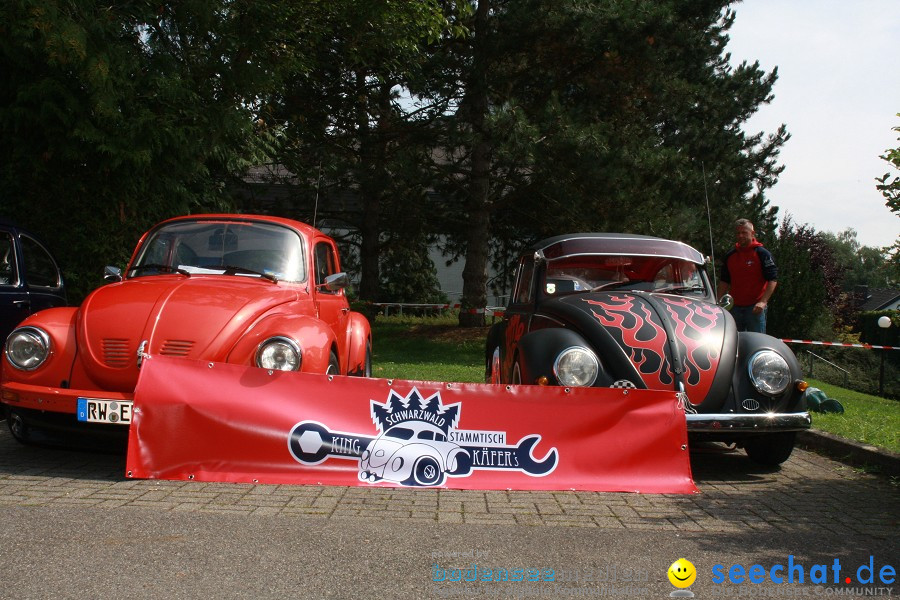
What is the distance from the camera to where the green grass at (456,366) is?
27.3 feet

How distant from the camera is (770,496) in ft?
18.5

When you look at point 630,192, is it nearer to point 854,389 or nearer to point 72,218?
point 854,389

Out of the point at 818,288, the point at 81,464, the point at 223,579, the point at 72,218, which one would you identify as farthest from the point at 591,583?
the point at 818,288

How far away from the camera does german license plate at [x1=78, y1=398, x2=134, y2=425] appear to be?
544 centimetres

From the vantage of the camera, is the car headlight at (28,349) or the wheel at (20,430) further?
the wheel at (20,430)

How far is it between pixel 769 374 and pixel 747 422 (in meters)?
0.54

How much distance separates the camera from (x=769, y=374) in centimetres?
631

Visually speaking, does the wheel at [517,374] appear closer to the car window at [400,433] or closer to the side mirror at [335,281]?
the car window at [400,433]

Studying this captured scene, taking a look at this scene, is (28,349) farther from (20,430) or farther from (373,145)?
(373,145)

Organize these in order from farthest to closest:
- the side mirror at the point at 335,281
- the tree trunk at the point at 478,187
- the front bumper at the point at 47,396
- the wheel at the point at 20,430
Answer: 1. the tree trunk at the point at 478,187
2. the side mirror at the point at 335,281
3. the wheel at the point at 20,430
4. the front bumper at the point at 47,396

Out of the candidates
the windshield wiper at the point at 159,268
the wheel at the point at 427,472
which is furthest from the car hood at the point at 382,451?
the windshield wiper at the point at 159,268

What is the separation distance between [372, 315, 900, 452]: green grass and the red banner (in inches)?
109

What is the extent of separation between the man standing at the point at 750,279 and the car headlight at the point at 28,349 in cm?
671

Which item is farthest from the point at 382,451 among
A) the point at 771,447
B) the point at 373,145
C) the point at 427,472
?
the point at 373,145
